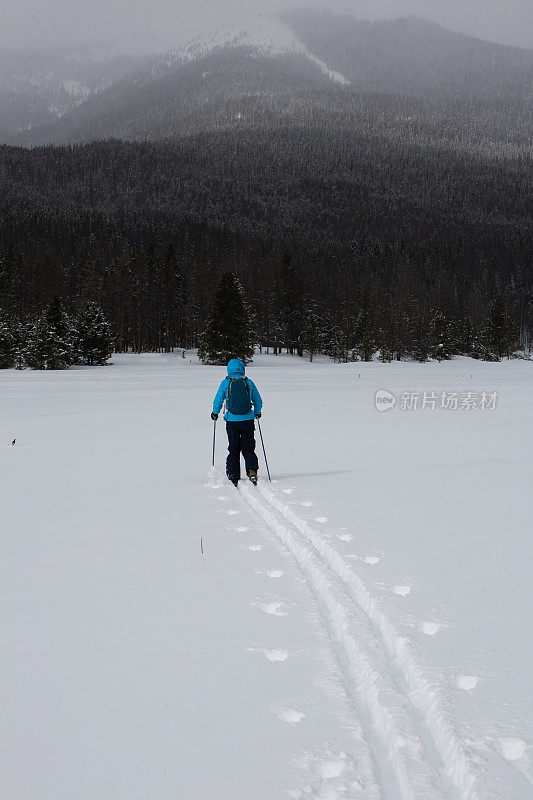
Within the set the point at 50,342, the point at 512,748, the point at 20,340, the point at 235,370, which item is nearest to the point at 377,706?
the point at 512,748

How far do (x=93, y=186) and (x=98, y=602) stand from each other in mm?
208059

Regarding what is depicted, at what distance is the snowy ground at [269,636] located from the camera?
264 centimetres

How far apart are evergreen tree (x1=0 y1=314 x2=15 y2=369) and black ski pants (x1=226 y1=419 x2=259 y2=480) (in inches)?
1999

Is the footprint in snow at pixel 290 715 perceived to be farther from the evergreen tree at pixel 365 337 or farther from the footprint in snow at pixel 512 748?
the evergreen tree at pixel 365 337

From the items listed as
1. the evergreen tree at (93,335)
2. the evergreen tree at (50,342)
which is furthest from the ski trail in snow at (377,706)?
the evergreen tree at (93,335)

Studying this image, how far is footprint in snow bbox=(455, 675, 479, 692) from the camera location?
3.24m

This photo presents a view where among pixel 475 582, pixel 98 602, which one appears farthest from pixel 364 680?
pixel 98 602

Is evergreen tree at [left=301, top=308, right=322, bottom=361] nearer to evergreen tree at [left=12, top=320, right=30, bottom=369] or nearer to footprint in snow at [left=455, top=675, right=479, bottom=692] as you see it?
evergreen tree at [left=12, top=320, right=30, bottom=369]

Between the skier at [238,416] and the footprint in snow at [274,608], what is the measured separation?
179 inches

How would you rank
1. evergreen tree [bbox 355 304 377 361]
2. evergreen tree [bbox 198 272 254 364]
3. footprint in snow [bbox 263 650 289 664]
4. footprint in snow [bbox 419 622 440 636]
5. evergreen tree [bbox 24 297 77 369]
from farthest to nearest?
evergreen tree [bbox 355 304 377 361], evergreen tree [bbox 198 272 254 364], evergreen tree [bbox 24 297 77 369], footprint in snow [bbox 419 622 440 636], footprint in snow [bbox 263 650 289 664]

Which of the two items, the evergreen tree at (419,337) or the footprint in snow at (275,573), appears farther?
the evergreen tree at (419,337)

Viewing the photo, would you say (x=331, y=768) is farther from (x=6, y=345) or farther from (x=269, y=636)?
(x=6, y=345)

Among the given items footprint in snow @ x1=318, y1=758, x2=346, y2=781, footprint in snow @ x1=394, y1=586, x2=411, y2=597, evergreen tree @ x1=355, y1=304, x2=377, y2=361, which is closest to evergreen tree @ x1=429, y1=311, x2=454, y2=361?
evergreen tree @ x1=355, y1=304, x2=377, y2=361

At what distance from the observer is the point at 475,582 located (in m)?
4.78
